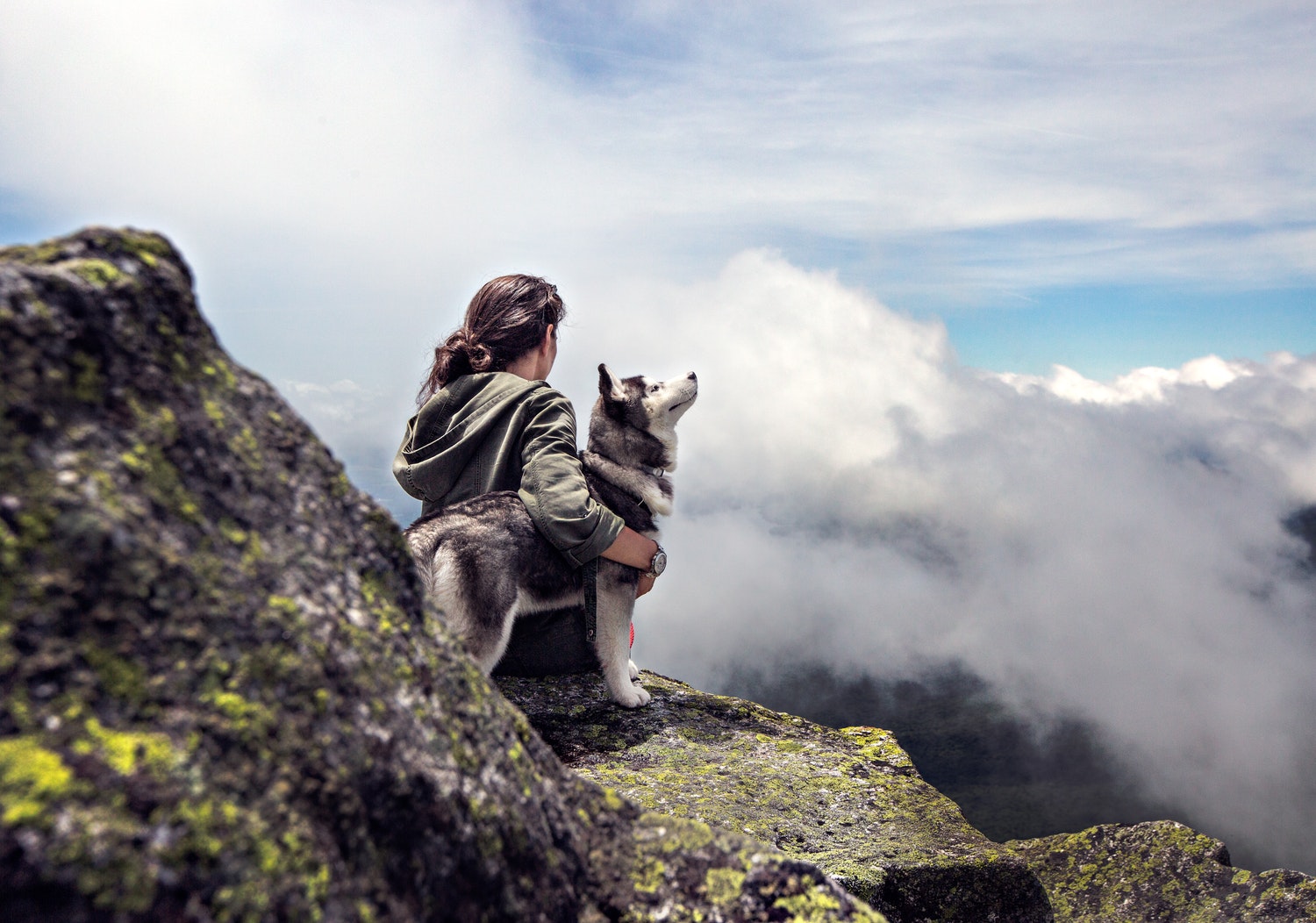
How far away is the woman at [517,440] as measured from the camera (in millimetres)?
6684

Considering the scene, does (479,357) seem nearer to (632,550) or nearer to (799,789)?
(632,550)

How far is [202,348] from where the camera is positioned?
2.18m

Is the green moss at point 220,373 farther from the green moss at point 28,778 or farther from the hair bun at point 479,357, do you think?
the hair bun at point 479,357

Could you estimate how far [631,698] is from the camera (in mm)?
7656

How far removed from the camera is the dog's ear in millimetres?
8633

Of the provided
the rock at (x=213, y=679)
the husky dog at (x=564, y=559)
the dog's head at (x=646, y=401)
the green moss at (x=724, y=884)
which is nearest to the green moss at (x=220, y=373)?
the rock at (x=213, y=679)

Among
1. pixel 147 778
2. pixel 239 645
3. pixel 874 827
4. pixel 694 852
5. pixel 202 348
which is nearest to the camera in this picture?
pixel 147 778

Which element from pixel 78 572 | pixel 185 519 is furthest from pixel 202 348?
pixel 78 572

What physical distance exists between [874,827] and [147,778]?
550 cm

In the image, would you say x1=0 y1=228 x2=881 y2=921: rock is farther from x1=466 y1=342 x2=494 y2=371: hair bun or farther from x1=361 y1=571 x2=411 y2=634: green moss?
x1=466 y1=342 x2=494 y2=371: hair bun

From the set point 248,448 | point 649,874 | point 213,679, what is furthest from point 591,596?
point 213,679

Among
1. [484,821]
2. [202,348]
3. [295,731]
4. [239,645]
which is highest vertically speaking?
[202,348]

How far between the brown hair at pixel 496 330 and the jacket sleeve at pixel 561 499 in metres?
1.23

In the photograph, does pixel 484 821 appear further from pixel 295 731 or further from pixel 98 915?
pixel 98 915
